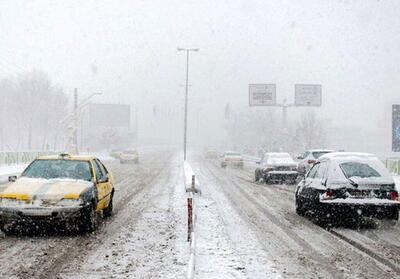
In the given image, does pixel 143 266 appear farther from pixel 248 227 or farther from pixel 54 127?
pixel 54 127

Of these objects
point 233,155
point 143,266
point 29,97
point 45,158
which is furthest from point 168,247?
point 29,97

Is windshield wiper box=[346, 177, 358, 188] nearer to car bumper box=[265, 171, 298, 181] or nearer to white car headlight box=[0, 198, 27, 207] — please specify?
white car headlight box=[0, 198, 27, 207]

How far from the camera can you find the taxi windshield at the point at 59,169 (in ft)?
34.9

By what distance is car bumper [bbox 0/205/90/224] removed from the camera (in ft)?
29.2

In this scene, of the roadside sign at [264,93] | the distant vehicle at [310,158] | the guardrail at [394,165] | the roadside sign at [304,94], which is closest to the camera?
the distant vehicle at [310,158]

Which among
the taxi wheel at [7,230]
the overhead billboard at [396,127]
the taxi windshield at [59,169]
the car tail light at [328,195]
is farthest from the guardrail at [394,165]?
the taxi wheel at [7,230]

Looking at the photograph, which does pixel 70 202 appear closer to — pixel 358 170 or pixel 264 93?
pixel 358 170

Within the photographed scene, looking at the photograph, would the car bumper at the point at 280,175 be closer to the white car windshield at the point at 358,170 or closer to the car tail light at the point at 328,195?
the white car windshield at the point at 358,170

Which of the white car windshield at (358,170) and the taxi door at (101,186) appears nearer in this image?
the taxi door at (101,186)

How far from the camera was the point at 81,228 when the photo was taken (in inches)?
378

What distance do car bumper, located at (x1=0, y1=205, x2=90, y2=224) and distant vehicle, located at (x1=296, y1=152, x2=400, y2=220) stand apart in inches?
213

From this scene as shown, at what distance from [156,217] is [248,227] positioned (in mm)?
2522

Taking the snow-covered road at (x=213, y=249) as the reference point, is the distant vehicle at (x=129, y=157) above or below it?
below

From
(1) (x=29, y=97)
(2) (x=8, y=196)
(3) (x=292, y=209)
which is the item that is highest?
(1) (x=29, y=97)
